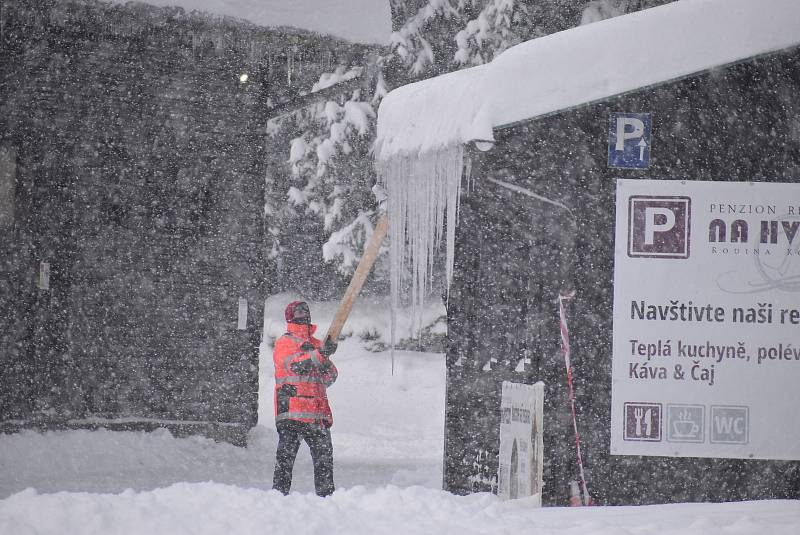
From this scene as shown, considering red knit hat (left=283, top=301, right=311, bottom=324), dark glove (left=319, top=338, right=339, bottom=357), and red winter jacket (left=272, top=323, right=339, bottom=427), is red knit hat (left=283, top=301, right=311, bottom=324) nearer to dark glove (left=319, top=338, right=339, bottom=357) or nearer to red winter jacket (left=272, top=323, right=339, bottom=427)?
red winter jacket (left=272, top=323, right=339, bottom=427)

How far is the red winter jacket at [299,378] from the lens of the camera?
24.3 ft

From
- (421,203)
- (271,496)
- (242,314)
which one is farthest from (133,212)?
(271,496)

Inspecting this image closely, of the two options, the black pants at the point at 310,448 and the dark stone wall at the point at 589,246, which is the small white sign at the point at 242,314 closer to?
the black pants at the point at 310,448

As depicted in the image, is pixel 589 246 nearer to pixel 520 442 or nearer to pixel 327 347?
pixel 520 442

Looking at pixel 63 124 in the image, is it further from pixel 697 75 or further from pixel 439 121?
pixel 697 75

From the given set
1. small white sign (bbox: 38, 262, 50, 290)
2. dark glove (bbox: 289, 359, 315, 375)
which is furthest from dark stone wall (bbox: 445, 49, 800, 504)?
small white sign (bbox: 38, 262, 50, 290)

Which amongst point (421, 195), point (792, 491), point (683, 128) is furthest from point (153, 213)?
point (792, 491)

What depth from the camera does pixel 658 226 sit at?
6430mm

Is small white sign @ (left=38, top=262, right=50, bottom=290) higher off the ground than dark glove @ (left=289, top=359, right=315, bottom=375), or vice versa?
small white sign @ (left=38, top=262, right=50, bottom=290)

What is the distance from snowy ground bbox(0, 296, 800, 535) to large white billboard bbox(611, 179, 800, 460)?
20.7 inches

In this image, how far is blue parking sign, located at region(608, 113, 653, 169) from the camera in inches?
255

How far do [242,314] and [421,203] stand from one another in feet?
16.5

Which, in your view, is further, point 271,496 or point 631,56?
point 631,56

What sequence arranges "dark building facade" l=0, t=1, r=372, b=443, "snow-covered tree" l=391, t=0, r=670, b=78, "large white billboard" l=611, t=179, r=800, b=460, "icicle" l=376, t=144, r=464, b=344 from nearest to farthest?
1. "large white billboard" l=611, t=179, r=800, b=460
2. "icicle" l=376, t=144, r=464, b=344
3. "dark building facade" l=0, t=1, r=372, b=443
4. "snow-covered tree" l=391, t=0, r=670, b=78
